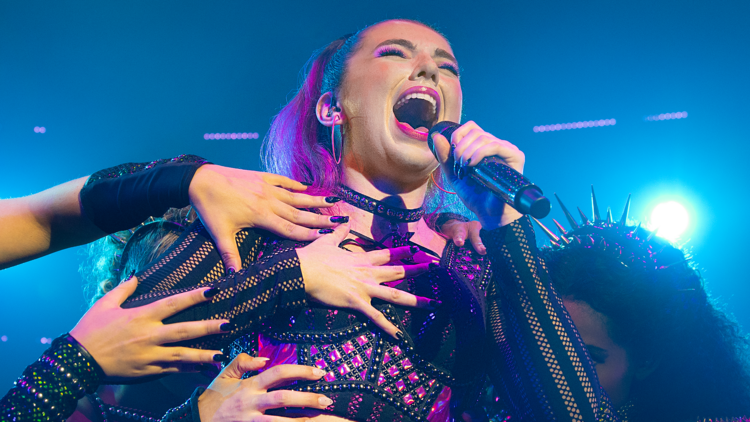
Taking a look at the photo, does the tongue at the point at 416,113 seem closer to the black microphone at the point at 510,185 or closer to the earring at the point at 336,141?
the earring at the point at 336,141

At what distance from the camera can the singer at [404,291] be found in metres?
0.92

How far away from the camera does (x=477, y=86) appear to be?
2.66 m

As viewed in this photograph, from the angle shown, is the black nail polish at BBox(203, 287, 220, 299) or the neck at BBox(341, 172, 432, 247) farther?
the neck at BBox(341, 172, 432, 247)

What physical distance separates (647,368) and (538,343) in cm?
59

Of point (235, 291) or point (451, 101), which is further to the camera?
point (451, 101)

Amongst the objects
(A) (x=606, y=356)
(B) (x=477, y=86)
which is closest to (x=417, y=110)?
(A) (x=606, y=356)

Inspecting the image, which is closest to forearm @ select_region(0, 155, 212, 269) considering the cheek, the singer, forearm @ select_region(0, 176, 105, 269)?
forearm @ select_region(0, 176, 105, 269)

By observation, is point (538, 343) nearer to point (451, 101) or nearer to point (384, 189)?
point (384, 189)

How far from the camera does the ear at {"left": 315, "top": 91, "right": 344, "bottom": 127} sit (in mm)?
1394

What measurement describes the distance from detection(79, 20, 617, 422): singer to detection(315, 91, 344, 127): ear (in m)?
0.05

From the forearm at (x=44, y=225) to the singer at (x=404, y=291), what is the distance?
0.99ft

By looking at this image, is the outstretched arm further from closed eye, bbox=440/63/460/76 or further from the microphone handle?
closed eye, bbox=440/63/460/76

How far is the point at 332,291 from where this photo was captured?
947mm

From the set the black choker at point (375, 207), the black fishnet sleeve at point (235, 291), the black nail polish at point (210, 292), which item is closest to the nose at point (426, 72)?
the black choker at point (375, 207)
